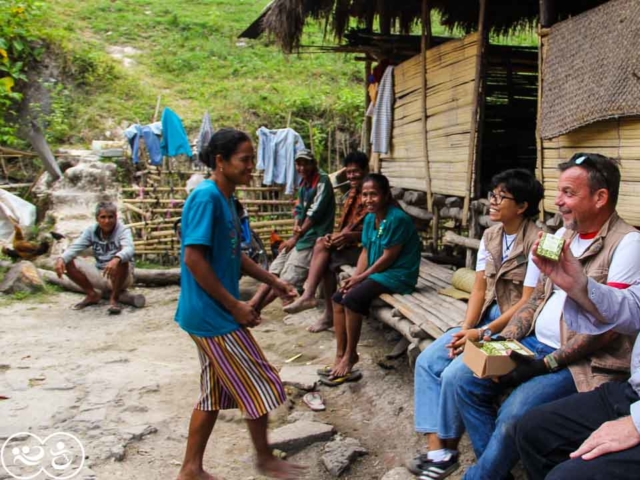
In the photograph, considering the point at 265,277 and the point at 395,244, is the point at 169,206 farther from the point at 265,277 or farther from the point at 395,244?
the point at 265,277

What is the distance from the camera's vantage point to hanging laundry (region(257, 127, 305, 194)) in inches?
394

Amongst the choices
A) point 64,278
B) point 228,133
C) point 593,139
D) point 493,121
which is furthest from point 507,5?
point 64,278

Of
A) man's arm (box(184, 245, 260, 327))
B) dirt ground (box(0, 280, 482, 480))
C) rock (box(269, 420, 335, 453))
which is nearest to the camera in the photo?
man's arm (box(184, 245, 260, 327))

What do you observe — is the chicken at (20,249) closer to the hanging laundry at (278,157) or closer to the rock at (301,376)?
the hanging laundry at (278,157)

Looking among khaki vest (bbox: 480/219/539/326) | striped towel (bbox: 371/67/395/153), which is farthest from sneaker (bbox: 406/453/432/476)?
striped towel (bbox: 371/67/395/153)

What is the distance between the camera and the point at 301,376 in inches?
187

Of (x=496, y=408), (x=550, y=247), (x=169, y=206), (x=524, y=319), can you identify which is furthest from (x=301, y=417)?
(x=169, y=206)

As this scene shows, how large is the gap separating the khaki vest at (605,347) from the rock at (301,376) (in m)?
2.37

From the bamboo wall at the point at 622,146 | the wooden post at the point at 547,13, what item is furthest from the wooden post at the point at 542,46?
the bamboo wall at the point at 622,146

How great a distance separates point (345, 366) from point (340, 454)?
3.89 ft

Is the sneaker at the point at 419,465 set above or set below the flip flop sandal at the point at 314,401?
above

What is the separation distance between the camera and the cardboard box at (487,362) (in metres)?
2.58

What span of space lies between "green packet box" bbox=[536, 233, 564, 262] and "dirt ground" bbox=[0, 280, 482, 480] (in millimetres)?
1791

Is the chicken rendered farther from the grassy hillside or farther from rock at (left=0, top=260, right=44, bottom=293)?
the grassy hillside
